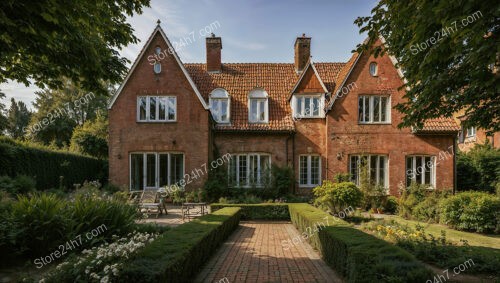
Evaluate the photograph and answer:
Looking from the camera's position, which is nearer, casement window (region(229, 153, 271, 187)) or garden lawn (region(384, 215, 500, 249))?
garden lawn (region(384, 215, 500, 249))

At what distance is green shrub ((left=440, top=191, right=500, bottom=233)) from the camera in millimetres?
12766

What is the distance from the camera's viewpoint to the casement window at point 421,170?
1936cm

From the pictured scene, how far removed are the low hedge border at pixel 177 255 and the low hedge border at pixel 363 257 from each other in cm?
284

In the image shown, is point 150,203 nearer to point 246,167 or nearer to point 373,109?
point 246,167

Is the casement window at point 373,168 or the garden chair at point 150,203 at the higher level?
the casement window at point 373,168

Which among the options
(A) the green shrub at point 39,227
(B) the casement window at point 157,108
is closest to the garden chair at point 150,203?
(B) the casement window at point 157,108

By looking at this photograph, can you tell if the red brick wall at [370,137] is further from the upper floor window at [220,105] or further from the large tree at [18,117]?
the large tree at [18,117]

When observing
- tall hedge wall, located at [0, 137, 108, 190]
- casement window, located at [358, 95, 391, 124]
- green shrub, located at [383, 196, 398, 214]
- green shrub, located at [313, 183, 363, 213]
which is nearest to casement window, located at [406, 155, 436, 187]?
green shrub, located at [383, 196, 398, 214]

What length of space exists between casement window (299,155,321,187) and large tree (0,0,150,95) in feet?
43.8

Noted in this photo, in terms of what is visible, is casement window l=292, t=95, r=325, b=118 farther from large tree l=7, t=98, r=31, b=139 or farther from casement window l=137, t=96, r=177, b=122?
large tree l=7, t=98, r=31, b=139

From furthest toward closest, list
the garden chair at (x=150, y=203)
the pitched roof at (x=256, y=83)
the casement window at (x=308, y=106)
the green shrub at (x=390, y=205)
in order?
the pitched roof at (x=256, y=83) < the casement window at (x=308, y=106) < the green shrub at (x=390, y=205) < the garden chair at (x=150, y=203)

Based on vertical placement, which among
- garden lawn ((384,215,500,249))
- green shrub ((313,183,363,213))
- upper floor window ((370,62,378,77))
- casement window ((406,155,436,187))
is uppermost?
upper floor window ((370,62,378,77))

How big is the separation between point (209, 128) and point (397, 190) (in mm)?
11758

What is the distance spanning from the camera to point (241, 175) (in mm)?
19766
